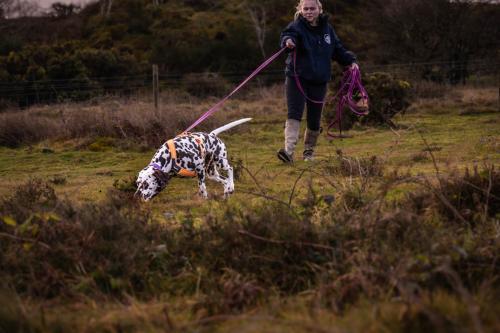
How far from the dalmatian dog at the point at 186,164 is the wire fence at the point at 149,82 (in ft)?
53.8

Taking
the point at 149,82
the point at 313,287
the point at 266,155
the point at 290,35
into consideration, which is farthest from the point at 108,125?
the point at 149,82

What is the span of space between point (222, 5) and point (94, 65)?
22540 millimetres

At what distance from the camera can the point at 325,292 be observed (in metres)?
3.10

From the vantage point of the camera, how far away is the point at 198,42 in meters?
37.9

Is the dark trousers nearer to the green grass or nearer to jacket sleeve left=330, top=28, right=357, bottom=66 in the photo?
jacket sleeve left=330, top=28, right=357, bottom=66

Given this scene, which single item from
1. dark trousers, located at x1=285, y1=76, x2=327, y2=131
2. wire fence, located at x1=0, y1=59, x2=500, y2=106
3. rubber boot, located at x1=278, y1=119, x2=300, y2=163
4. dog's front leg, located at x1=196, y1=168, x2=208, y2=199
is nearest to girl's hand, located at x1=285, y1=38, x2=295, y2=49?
dark trousers, located at x1=285, y1=76, x2=327, y2=131

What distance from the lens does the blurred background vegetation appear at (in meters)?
26.3

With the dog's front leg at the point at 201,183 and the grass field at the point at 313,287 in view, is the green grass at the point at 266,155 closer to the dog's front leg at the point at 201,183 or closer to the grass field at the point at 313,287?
the dog's front leg at the point at 201,183

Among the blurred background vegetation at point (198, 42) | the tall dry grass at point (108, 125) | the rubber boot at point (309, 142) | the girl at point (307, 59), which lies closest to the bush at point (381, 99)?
the tall dry grass at point (108, 125)

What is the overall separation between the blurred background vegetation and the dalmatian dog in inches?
595

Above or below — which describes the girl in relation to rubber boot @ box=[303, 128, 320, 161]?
above

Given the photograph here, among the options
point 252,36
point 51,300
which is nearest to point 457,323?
point 51,300

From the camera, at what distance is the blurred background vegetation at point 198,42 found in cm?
2628

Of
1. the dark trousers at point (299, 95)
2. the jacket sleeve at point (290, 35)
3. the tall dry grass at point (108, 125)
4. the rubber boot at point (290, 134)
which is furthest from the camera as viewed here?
the tall dry grass at point (108, 125)
